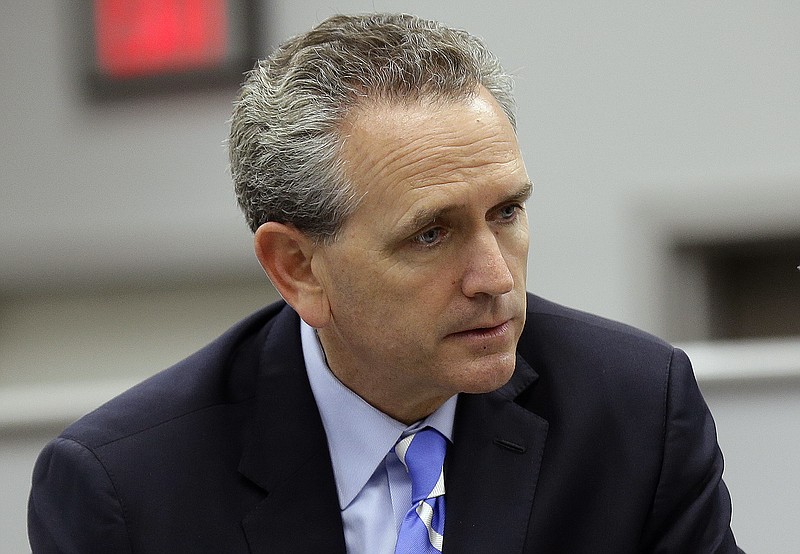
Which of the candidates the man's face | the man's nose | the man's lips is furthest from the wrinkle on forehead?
the man's lips

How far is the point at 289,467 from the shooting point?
2.02 meters

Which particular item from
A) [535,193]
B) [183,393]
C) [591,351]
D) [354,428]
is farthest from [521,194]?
[535,193]

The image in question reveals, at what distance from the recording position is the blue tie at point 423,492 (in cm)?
194

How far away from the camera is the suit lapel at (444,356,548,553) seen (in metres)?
1.94

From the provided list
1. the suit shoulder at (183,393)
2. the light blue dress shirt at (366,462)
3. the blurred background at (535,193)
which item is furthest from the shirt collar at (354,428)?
the blurred background at (535,193)

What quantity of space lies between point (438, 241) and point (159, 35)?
262 cm

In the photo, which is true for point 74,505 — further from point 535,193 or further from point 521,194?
point 535,193

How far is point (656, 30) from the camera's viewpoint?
3.88m

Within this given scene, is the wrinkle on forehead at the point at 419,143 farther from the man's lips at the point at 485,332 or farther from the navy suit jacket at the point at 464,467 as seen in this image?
the navy suit jacket at the point at 464,467

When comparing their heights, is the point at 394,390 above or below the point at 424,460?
above

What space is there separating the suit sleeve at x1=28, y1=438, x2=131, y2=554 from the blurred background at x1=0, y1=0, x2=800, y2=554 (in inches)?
82.5

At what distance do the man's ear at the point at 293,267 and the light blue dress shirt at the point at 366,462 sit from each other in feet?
0.55

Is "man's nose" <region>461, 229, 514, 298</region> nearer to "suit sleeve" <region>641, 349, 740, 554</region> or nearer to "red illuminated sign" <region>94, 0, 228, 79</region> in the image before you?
"suit sleeve" <region>641, 349, 740, 554</region>

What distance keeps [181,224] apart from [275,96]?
2.42 m
